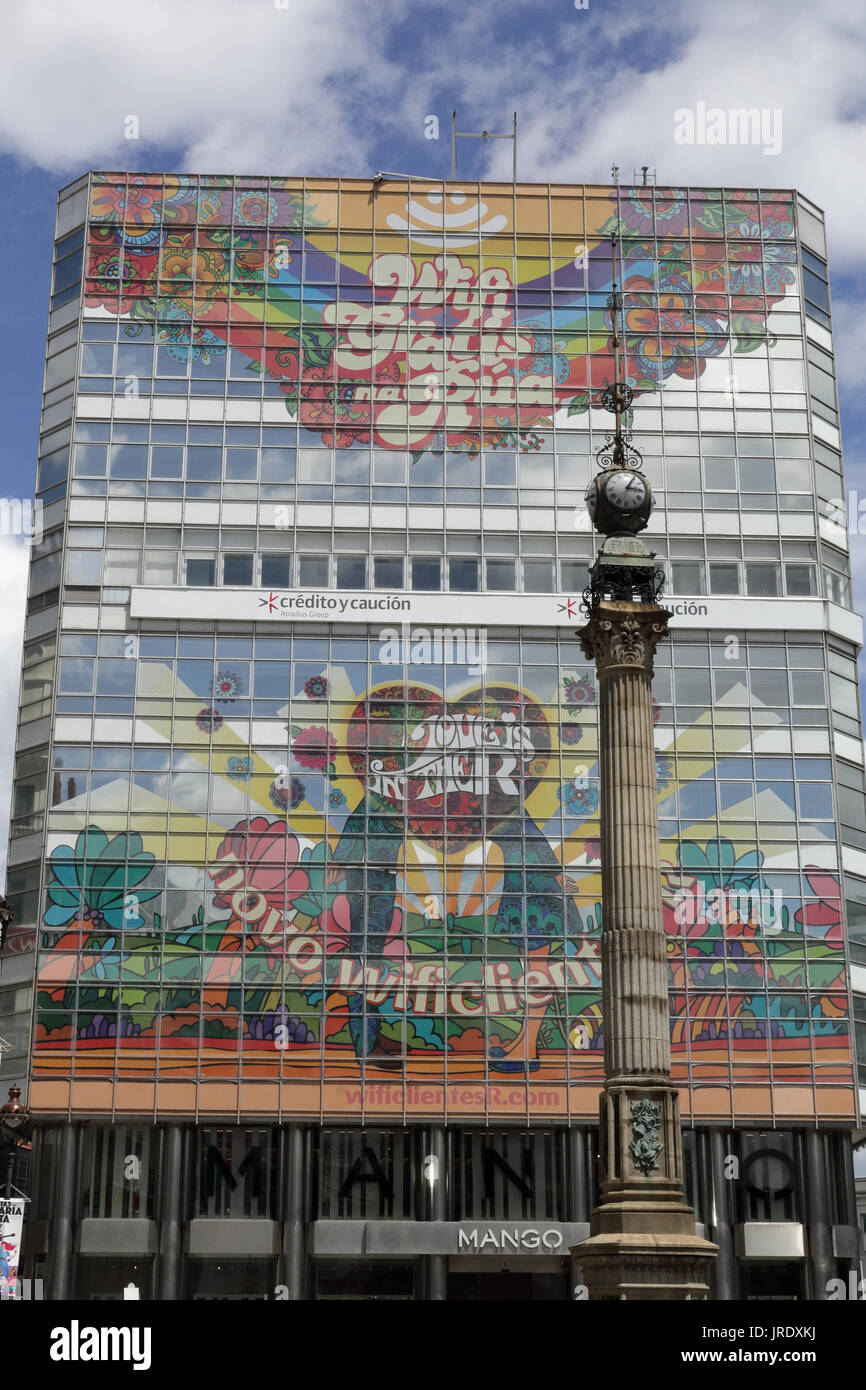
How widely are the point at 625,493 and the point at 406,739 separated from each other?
29.9m

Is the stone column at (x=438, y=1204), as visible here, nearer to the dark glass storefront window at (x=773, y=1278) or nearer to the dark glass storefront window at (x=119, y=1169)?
the dark glass storefront window at (x=119, y=1169)

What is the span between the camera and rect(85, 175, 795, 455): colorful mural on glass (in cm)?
6800

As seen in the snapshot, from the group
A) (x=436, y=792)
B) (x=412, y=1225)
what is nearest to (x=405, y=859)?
(x=436, y=792)

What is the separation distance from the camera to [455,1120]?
196ft

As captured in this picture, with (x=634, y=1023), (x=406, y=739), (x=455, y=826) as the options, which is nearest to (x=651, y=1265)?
(x=634, y=1023)

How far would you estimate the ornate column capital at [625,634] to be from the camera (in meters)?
33.6

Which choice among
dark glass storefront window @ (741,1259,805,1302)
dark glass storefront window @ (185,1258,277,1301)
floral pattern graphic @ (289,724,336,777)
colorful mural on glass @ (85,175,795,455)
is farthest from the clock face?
dark glass storefront window @ (185,1258,277,1301)

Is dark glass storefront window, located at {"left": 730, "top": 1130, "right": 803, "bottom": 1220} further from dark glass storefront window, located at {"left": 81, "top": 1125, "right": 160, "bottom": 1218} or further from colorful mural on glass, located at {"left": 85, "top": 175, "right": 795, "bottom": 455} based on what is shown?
colorful mural on glass, located at {"left": 85, "top": 175, "right": 795, "bottom": 455}

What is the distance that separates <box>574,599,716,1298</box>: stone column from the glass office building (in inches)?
1146

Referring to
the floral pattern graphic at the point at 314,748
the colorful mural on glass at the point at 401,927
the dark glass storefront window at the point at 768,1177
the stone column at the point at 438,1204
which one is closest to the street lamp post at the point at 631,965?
the colorful mural on glass at the point at 401,927

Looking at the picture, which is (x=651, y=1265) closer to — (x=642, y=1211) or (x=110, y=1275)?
(x=642, y=1211)

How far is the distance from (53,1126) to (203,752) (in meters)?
14.8

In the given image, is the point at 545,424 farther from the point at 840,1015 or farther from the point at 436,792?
the point at 840,1015

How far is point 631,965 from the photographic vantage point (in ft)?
103
